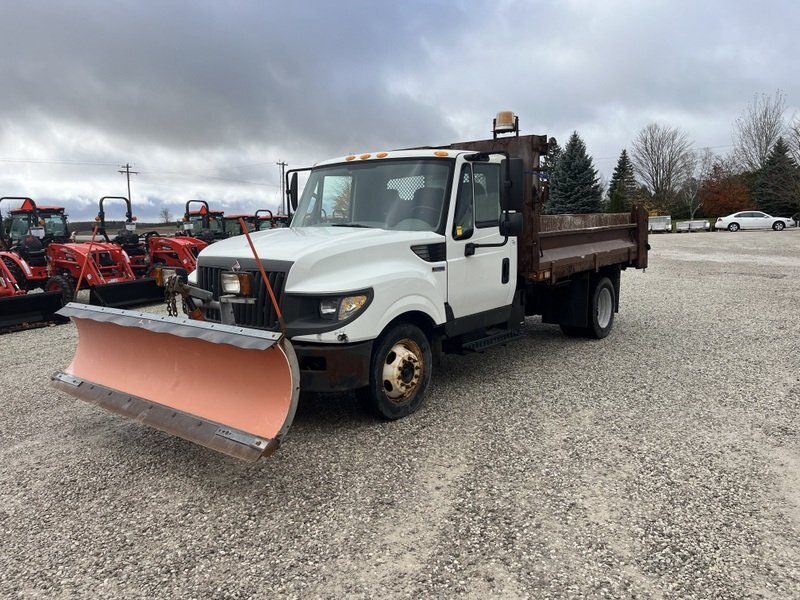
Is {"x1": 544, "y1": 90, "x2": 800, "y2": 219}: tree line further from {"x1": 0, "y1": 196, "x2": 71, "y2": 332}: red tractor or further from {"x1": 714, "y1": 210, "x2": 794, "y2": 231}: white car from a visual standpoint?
{"x1": 0, "y1": 196, "x2": 71, "y2": 332}: red tractor

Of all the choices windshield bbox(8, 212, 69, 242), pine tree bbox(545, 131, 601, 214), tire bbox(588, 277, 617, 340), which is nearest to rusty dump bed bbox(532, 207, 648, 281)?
tire bbox(588, 277, 617, 340)

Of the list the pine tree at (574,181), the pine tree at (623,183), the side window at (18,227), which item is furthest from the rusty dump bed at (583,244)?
the pine tree at (623,183)

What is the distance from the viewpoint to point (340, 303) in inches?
171

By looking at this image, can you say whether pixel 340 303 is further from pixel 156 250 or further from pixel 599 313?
pixel 156 250

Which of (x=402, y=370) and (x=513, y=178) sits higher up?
(x=513, y=178)

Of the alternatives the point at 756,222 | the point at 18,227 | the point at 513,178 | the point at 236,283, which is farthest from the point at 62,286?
the point at 756,222

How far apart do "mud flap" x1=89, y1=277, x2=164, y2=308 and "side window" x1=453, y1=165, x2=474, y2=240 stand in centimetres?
807

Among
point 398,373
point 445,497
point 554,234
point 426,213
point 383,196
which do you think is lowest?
point 445,497

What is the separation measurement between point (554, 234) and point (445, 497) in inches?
162

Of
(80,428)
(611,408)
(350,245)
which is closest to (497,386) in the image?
(611,408)

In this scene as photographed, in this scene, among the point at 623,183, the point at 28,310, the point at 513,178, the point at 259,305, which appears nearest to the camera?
the point at 259,305

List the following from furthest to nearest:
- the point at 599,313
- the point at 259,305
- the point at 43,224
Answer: the point at 43,224, the point at 599,313, the point at 259,305

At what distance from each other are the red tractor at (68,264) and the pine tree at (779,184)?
4482 cm

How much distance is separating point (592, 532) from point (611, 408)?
2.26 m
